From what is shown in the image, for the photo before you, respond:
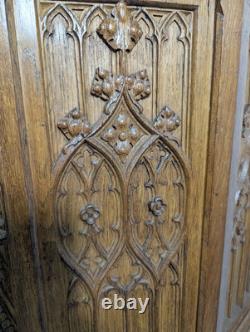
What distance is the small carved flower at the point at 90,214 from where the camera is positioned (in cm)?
51

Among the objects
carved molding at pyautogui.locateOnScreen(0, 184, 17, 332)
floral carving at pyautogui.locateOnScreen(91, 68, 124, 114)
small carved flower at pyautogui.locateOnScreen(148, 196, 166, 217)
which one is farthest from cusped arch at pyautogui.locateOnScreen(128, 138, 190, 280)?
carved molding at pyautogui.locateOnScreen(0, 184, 17, 332)

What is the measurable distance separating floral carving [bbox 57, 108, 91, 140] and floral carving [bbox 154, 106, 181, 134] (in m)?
0.13

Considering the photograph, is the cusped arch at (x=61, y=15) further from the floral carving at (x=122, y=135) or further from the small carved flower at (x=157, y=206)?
the small carved flower at (x=157, y=206)

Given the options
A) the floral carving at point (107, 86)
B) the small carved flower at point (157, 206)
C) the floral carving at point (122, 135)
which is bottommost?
the small carved flower at point (157, 206)

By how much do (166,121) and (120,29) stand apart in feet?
0.57

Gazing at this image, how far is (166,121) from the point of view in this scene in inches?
20.1

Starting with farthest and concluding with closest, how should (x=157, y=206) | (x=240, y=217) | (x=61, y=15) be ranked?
(x=240, y=217), (x=157, y=206), (x=61, y=15)

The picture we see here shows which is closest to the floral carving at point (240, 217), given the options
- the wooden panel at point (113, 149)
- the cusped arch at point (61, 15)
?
the wooden panel at point (113, 149)

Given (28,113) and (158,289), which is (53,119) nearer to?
(28,113)

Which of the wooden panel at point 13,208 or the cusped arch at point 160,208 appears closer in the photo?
the wooden panel at point 13,208

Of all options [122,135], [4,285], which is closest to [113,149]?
[122,135]

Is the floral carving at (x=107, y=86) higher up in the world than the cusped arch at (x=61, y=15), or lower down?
lower down

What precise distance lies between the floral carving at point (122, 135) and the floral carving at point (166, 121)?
0.13 feet

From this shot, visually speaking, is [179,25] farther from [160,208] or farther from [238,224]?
[238,224]
